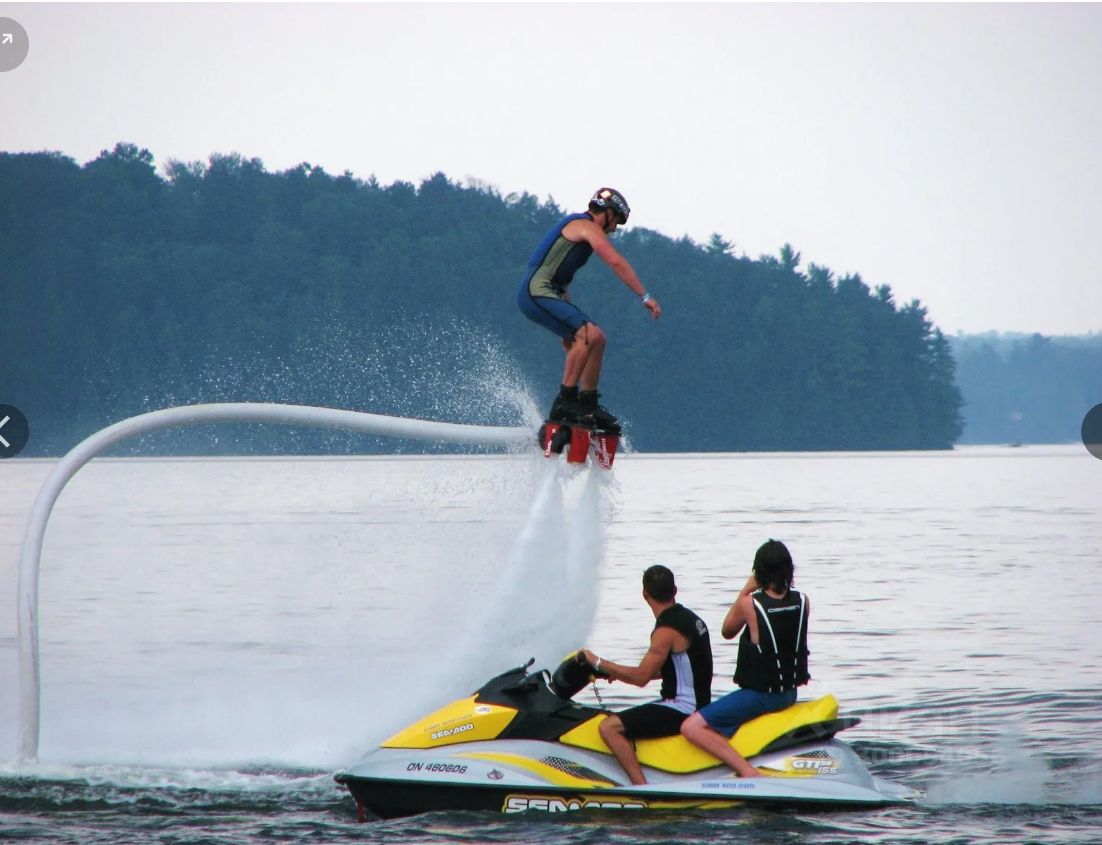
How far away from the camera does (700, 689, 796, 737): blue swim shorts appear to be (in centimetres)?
932

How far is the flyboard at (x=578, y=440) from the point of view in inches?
432

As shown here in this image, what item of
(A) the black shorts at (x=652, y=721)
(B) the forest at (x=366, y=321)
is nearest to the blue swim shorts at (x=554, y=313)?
(A) the black shorts at (x=652, y=721)

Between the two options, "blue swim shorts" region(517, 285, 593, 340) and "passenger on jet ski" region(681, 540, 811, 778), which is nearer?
"passenger on jet ski" region(681, 540, 811, 778)

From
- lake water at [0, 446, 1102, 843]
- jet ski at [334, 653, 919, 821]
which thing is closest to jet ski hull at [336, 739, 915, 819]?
jet ski at [334, 653, 919, 821]

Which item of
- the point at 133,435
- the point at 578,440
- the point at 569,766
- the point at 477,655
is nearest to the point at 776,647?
the point at 569,766

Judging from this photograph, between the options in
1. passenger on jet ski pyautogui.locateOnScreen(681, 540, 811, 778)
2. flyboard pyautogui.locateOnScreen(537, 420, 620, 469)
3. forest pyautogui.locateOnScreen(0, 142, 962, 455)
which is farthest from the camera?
forest pyautogui.locateOnScreen(0, 142, 962, 455)

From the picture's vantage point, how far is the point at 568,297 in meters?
10.9

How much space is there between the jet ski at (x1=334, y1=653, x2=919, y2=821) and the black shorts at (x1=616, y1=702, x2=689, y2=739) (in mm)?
89

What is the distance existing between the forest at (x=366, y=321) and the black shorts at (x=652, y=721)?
65420 mm

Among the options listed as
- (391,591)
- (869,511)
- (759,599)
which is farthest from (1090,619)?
(869,511)

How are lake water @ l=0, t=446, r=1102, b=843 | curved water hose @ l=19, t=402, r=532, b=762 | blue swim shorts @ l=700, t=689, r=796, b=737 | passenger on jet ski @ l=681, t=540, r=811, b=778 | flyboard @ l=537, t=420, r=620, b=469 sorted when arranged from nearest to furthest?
passenger on jet ski @ l=681, t=540, r=811, b=778 < blue swim shorts @ l=700, t=689, r=796, b=737 < lake water @ l=0, t=446, r=1102, b=843 < curved water hose @ l=19, t=402, r=532, b=762 < flyboard @ l=537, t=420, r=620, b=469

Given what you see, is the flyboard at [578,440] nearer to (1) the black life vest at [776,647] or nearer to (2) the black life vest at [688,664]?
(2) the black life vest at [688,664]

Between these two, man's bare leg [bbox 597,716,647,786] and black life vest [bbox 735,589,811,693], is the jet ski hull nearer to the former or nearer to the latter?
man's bare leg [bbox 597,716,647,786]

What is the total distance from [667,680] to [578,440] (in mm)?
2148
